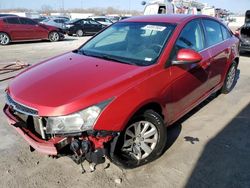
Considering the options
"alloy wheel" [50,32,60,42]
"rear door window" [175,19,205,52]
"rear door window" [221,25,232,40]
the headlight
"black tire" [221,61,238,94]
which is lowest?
"alloy wheel" [50,32,60,42]

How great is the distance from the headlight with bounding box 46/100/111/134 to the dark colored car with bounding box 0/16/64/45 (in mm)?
14298

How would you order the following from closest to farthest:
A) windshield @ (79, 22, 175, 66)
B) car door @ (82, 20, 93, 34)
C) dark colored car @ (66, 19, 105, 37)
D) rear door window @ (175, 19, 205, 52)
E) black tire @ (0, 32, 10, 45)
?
windshield @ (79, 22, 175, 66)
rear door window @ (175, 19, 205, 52)
black tire @ (0, 32, 10, 45)
dark colored car @ (66, 19, 105, 37)
car door @ (82, 20, 93, 34)

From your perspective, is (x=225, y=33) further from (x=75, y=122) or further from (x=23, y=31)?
(x=23, y=31)

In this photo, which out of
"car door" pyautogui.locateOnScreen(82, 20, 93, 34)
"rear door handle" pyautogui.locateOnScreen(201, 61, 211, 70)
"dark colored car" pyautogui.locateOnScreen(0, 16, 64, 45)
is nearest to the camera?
"rear door handle" pyautogui.locateOnScreen(201, 61, 211, 70)

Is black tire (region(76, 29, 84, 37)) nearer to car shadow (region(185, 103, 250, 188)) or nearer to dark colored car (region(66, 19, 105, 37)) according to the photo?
dark colored car (region(66, 19, 105, 37))

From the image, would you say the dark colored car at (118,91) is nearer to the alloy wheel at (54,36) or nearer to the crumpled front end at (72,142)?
the crumpled front end at (72,142)

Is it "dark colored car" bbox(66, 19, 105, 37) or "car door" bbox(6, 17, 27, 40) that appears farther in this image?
"dark colored car" bbox(66, 19, 105, 37)

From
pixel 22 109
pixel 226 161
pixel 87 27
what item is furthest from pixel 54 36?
pixel 226 161

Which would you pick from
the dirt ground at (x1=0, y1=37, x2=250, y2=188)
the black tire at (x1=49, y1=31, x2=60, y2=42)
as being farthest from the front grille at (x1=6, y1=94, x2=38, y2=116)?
the black tire at (x1=49, y1=31, x2=60, y2=42)

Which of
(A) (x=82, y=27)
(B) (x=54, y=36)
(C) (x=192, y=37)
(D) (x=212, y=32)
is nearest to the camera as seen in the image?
(C) (x=192, y=37)

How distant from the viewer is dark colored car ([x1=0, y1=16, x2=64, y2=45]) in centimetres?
1541

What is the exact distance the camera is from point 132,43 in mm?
3922

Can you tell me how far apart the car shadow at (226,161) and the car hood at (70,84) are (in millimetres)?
1319

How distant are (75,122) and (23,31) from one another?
15016 mm
